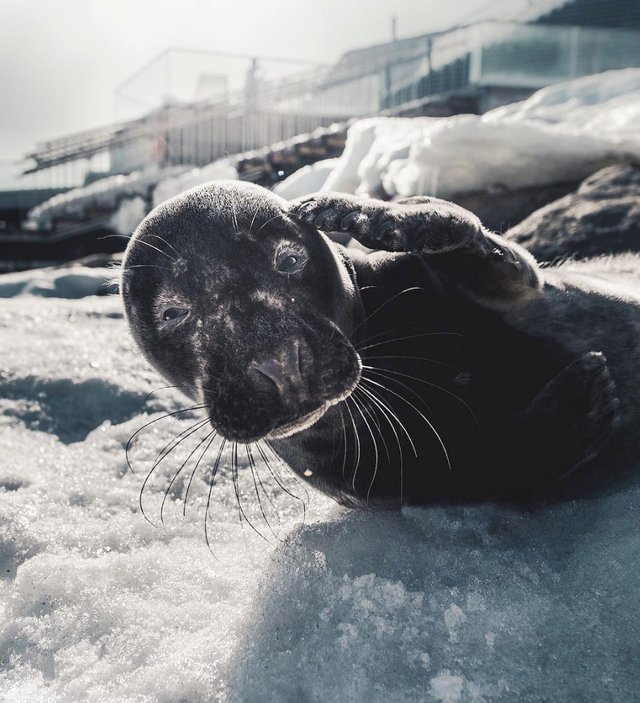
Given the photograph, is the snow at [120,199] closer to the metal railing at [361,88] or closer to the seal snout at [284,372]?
the metal railing at [361,88]

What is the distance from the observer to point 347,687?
1341 millimetres

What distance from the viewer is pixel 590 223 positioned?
142 inches

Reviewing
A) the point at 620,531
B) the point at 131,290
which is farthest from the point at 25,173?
the point at 620,531

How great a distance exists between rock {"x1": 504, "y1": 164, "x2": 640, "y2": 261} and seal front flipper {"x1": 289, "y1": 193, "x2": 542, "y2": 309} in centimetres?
152

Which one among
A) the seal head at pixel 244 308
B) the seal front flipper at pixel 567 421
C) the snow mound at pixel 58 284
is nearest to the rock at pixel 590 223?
the seal front flipper at pixel 567 421

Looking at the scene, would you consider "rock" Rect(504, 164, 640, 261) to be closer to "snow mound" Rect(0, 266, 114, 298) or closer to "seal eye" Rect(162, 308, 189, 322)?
"seal eye" Rect(162, 308, 189, 322)

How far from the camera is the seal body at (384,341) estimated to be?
1662 mm

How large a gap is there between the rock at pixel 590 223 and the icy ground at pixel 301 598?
1.91m

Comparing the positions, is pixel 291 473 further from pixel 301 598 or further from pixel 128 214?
pixel 128 214

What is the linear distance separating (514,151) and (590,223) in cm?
90

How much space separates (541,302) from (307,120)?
42.7 feet

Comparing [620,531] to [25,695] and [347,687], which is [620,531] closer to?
[347,687]

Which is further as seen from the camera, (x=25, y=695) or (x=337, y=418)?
(x=337, y=418)

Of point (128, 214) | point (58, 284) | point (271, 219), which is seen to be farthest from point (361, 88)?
point (271, 219)
